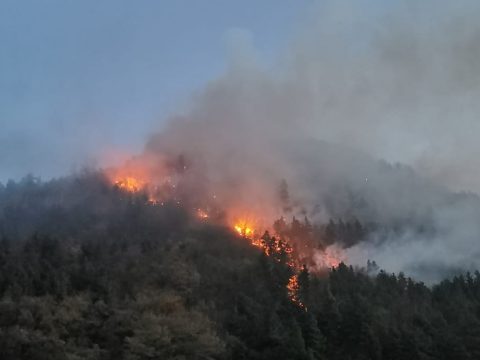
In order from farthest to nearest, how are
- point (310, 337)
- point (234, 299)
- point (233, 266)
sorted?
point (233, 266) < point (234, 299) < point (310, 337)

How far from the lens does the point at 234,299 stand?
269ft

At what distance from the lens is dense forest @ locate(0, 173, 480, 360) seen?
51.8 m

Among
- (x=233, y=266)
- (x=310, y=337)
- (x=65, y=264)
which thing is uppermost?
(x=233, y=266)

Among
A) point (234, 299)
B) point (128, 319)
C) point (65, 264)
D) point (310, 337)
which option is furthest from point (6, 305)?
point (234, 299)

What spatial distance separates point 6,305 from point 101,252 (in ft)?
109

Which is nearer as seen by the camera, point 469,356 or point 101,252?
point 469,356

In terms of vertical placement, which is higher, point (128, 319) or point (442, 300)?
point (442, 300)

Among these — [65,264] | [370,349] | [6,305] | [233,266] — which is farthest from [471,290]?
[6,305]

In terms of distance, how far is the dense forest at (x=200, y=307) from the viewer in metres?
51.8

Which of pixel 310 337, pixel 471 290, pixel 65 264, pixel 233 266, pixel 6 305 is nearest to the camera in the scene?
pixel 6 305

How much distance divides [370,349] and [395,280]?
5419 centimetres

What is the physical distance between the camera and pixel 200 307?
71.1m

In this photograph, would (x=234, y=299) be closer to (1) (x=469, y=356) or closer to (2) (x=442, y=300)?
(1) (x=469, y=356)

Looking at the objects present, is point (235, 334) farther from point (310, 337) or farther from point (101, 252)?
point (101, 252)
